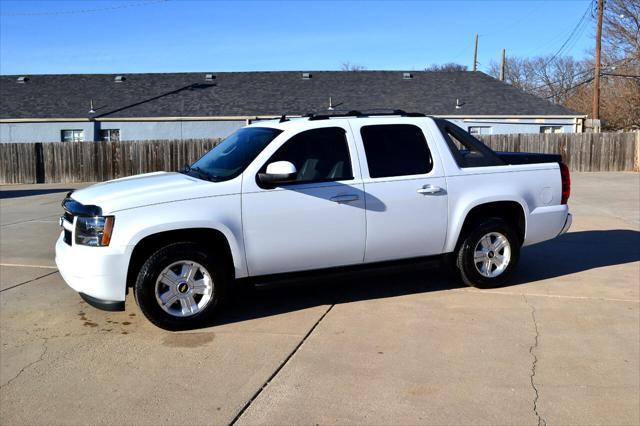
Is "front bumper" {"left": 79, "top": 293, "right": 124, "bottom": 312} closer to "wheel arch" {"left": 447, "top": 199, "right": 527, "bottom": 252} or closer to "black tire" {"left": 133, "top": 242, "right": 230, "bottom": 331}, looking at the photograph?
"black tire" {"left": 133, "top": 242, "right": 230, "bottom": 331}

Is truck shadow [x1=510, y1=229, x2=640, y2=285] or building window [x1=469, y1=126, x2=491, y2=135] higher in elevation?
building window [x1=469, y1=126, x2=491, y2=135]

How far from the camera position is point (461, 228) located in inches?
247

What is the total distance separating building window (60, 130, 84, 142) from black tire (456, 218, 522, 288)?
27440 mm

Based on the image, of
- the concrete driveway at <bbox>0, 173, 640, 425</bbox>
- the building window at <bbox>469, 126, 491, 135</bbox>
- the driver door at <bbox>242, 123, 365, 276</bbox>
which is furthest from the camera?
the building window at <bbox>469, 126, 491, 135</bbox>

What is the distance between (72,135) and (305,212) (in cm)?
2775

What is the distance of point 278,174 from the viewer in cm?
524

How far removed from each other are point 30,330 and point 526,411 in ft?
13.9

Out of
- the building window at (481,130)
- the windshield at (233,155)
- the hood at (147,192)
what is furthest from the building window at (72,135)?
the hood at (147,192)

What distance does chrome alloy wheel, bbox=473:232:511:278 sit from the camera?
643cm

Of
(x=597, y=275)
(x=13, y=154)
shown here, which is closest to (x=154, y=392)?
(x=597, y=275)

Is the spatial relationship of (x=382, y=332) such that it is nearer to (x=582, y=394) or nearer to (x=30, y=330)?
(x=582, y=394)

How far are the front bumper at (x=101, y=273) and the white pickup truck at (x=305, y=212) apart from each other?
0.03 ft

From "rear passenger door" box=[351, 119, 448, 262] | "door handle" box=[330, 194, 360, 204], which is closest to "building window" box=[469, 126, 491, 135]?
"rear passenger door" box=[351, 119, 448, 262]

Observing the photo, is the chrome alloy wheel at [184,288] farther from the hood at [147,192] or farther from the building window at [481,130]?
the building window at [481,130]
